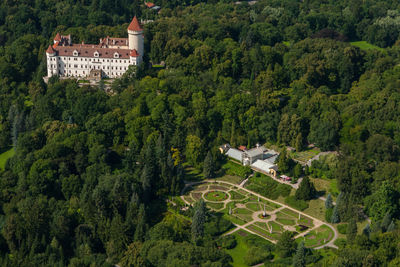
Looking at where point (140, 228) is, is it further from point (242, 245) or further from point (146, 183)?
point (242, 245)

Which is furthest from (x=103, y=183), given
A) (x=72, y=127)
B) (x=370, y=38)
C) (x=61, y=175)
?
(x=370, y=38)

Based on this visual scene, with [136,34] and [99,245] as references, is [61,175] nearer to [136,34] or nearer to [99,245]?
[99,245]

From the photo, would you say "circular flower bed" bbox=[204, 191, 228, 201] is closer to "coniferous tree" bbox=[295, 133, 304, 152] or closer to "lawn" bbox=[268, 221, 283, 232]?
"lawn" bbox=[268, 221, 283, 232]

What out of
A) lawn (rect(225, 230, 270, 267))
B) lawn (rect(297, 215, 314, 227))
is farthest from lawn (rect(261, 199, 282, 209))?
lawn (rect(225, 230, 270, 267))

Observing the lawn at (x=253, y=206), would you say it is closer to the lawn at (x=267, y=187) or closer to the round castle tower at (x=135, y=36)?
the lawn at (x=267, y=187)

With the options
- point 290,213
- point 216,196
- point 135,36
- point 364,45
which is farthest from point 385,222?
point 364,45

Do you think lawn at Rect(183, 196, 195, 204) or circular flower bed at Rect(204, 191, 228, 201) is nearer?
lawn at Rect(183, 196, 195, 204)
